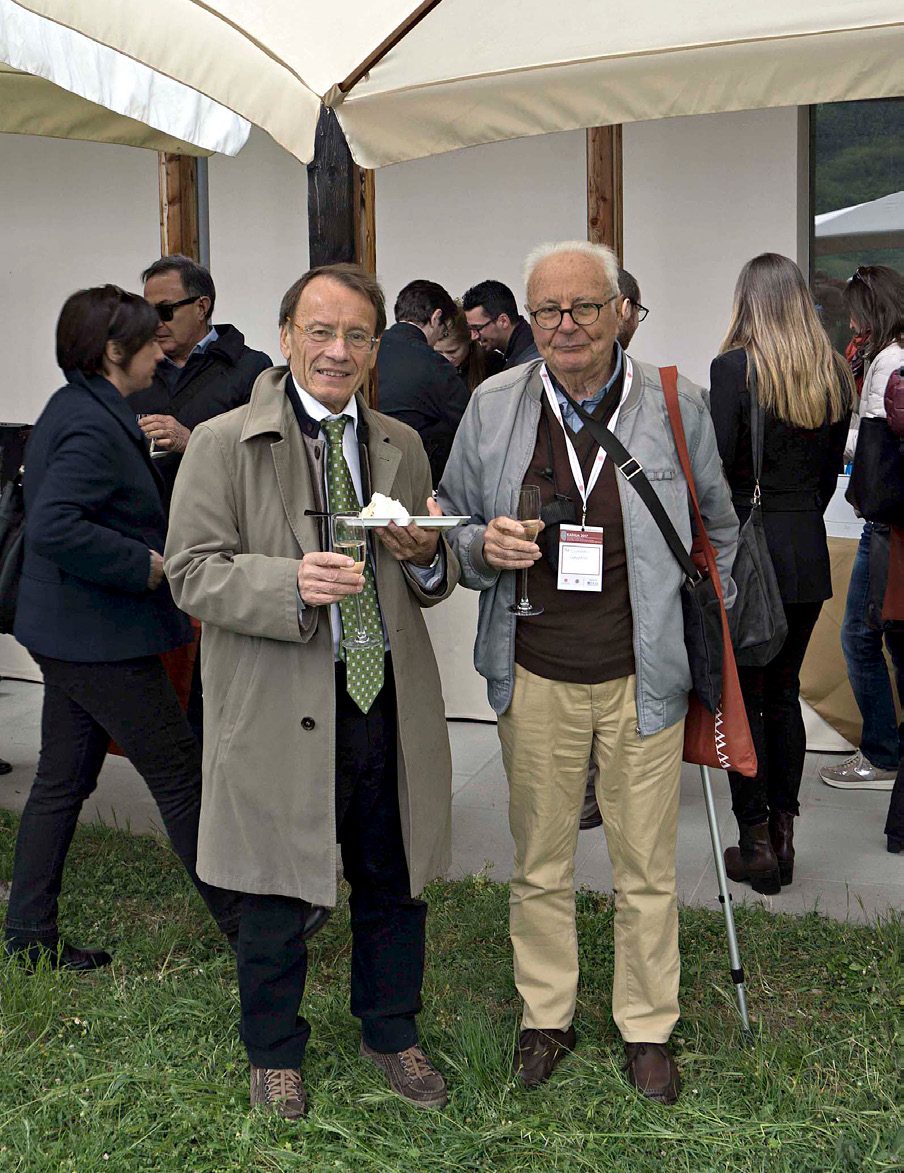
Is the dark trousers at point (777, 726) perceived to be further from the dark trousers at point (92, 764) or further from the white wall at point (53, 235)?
the white wall at point (53, 235)

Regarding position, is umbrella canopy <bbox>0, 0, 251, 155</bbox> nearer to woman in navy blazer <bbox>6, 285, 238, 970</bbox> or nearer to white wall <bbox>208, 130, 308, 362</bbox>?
woman in navy blazer <bbox>6, 285, 238, 970</bbox>

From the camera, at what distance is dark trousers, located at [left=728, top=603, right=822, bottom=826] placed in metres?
4.50

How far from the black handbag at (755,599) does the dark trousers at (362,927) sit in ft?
4.47

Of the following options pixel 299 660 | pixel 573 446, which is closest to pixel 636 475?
pixel 573 446

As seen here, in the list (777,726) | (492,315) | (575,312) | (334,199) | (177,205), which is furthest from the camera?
(177,205)

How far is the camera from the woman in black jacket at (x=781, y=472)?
4230 millimetres

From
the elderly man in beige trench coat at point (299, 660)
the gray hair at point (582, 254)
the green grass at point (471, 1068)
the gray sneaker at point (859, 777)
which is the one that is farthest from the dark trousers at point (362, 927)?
the gray sneaker at point (859, 777)

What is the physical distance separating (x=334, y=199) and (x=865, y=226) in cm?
347

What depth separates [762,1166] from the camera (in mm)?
2961

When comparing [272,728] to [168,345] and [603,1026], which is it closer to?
[603,1026]

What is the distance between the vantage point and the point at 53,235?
25.3ft

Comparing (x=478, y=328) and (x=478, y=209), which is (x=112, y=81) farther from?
(x=478, y=209)

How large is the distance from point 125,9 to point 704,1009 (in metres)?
3.17

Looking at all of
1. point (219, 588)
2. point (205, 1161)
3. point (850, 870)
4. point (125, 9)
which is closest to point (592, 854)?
point (850, 870)
